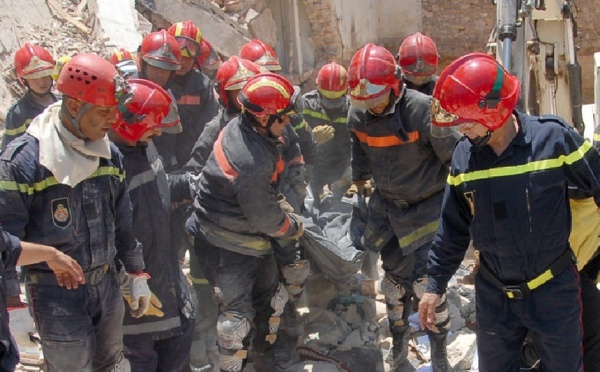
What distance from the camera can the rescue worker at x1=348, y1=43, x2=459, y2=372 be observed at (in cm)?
493

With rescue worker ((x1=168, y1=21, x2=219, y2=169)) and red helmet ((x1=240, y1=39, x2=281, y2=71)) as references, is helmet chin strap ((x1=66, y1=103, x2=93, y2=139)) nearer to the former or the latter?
rescue worker ((x1=168, y1=21, x2=219, y2=169))

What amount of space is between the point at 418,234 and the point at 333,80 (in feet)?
8.79

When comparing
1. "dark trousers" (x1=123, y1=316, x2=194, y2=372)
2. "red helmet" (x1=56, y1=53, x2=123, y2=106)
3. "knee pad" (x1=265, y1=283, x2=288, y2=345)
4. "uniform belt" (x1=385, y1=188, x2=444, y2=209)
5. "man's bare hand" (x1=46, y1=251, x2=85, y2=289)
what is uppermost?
"red helmet" (x1=56, y1=53, x2=123, y2=106)

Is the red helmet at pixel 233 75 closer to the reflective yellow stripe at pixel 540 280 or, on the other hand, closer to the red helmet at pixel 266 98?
the red helmet at pixel 266 98

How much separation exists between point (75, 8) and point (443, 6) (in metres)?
9.03

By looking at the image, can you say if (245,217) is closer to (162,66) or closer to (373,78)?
(373,78)

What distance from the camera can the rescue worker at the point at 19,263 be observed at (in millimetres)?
2951

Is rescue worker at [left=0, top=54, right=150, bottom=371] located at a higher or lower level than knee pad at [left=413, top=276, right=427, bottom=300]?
higher

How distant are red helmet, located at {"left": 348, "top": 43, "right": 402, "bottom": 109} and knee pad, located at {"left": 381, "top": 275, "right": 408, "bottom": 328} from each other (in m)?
1.48

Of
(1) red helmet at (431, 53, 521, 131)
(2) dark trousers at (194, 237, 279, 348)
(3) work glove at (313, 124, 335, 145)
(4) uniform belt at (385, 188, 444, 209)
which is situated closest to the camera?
(1) red helmet at (431, 53, 521, 131)

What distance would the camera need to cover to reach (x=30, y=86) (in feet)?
22.3

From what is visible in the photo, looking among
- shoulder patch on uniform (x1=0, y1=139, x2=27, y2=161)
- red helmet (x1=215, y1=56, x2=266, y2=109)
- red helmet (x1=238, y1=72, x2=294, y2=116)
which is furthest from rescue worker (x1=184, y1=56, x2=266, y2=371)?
shoulder patch on uniform (x1=0, y1=139, x2=27, y2=161)

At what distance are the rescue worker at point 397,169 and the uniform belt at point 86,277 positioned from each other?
212cm

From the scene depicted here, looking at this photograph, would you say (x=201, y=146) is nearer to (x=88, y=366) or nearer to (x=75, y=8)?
(x=88, y=366)
